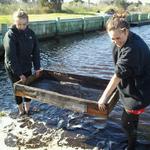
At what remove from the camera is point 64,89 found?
26.6 ft

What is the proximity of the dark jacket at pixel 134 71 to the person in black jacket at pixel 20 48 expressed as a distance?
248 cm

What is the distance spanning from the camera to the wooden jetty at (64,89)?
6.23 meters

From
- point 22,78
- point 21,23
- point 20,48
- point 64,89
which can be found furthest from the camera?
point 64,89

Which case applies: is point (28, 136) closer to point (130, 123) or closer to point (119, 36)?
point (130, 123)

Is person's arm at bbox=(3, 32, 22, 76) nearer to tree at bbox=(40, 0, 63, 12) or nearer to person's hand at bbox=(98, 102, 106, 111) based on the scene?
person's hand at bbox=(98, 102, 106, 111)

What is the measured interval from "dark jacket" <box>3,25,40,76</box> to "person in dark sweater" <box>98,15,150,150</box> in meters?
2.44

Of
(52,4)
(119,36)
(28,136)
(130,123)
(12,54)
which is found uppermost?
(52,4)

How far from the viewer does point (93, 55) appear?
17.3 m

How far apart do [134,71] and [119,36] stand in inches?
21.2

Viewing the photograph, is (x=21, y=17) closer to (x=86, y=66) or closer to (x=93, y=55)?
(x=86, y=66)

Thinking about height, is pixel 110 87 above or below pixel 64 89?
above

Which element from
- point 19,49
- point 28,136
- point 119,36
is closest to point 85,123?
point 28,136

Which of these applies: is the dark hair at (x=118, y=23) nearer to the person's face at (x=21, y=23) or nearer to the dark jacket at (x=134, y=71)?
the dark jacket at (x=134, y=71)

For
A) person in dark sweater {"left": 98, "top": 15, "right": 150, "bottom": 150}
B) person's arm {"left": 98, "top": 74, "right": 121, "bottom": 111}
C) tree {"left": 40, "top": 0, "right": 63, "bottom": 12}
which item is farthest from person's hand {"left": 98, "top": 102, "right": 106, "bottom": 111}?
tree {"left": 40, "top": 0, "right": 63, "bottom": 12}
